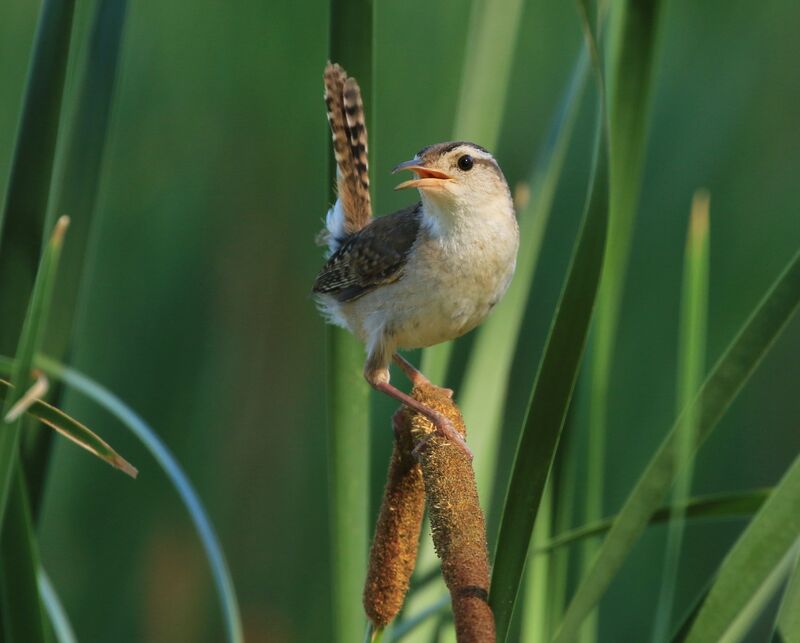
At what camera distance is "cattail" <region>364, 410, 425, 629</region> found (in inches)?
51.4

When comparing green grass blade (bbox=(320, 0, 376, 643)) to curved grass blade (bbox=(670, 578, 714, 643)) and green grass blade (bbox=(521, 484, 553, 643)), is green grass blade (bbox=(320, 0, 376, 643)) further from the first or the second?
curved grass blade (bbox=(670, 578, 714, 643))

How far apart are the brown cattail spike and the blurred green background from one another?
5.44ft

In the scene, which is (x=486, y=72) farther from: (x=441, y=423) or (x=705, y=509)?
(x=705, y=509)

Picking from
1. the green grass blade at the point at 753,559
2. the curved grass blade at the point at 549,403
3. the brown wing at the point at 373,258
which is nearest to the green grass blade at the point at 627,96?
the curved grass blade at the point at 549,403

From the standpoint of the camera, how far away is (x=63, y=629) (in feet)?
4.77

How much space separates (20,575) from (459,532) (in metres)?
0.48

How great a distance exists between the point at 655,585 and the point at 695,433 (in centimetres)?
181

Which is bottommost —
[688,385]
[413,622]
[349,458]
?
[413,622]

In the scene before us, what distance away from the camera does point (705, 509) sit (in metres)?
1.47

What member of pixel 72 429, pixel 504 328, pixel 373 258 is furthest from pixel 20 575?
pixel 373 258

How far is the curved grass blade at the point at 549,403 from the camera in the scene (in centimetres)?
115

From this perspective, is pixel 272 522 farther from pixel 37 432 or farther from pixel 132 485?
pixel 37 432

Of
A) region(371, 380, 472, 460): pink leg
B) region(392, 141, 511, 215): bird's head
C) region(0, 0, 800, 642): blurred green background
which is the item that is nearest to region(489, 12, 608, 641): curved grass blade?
region(371, 380, 472, 460): pink leg

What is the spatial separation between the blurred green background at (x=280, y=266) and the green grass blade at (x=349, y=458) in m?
1.46
